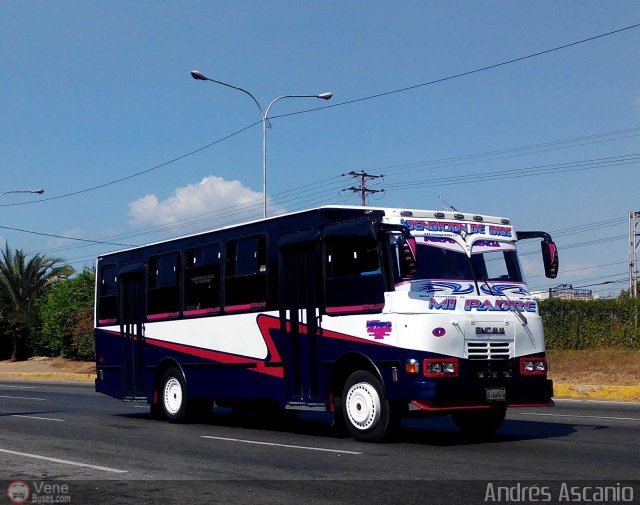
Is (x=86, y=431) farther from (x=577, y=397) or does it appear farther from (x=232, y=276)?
(x=577, y=397)

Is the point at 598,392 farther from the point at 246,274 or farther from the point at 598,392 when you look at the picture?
the point at 246,274

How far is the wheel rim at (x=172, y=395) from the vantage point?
17.9m

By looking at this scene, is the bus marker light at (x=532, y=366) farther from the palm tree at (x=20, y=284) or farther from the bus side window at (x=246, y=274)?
the palm tree at (x=20, y=284)

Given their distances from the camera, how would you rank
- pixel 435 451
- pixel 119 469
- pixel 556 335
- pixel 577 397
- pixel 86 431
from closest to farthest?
1. pixel 119 469
2. pixel 435 451
3. pixel 86 431
4. pixel 577 397
5. pixel 556 335

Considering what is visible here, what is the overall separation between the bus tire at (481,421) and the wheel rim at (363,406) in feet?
5.08

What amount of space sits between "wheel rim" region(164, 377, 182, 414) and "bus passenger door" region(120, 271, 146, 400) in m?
0.87

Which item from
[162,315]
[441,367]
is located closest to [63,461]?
[441,367]

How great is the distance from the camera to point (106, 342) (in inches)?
804

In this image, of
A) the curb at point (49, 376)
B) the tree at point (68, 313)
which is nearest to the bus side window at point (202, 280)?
the curb at point (49, 376)

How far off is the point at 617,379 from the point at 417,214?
58.2ft

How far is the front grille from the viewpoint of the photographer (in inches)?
522

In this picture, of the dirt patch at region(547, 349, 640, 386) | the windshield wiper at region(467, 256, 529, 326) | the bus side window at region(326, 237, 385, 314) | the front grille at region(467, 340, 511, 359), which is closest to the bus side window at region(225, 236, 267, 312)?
the bus side window at region(326, 237, 385, 314)

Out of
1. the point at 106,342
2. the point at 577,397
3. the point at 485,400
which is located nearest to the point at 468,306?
the point at 485,400

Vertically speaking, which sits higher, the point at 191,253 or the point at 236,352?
the point at 191,253
